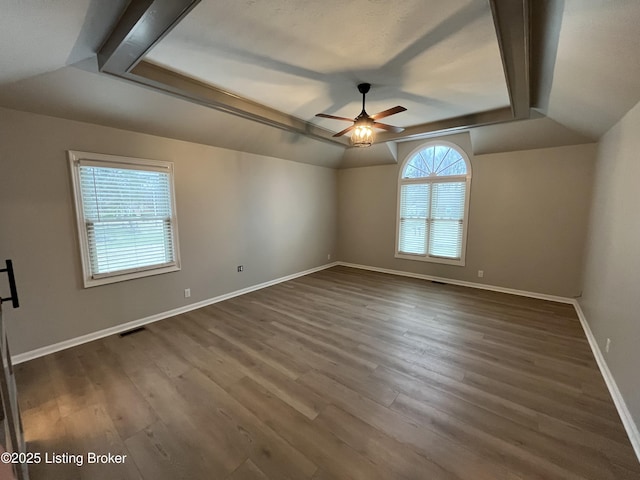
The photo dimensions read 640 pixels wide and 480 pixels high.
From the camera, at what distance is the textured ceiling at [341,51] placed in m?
1.79

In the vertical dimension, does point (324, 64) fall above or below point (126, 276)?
above

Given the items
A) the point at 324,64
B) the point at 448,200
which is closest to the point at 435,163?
the point at 448,200

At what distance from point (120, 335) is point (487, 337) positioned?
4255 millimetres

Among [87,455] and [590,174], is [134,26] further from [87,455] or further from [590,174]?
[590,174]

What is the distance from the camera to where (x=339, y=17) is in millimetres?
1846

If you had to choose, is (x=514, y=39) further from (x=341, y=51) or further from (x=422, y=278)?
(x=422, y=278)

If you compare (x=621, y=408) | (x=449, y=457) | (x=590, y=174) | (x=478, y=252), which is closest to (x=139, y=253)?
(x=449, y=457)

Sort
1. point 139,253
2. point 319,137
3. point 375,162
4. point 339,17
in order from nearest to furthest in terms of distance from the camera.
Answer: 1. point 339,17
2. point 139,253
3. point 319,137
4. point 375,162

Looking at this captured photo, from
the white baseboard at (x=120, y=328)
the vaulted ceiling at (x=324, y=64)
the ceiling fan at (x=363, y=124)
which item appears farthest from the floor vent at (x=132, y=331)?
the ceiling fan at (x=363, y=124)

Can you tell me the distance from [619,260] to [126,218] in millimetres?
5066

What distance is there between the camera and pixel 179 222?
3.72 meters

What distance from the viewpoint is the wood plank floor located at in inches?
61.8

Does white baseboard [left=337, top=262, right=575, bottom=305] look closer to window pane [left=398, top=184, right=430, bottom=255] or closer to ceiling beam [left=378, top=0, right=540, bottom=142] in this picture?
window pane [left=398, top=184, right=430, bottom=255]

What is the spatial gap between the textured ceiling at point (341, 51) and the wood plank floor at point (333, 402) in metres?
2.79
